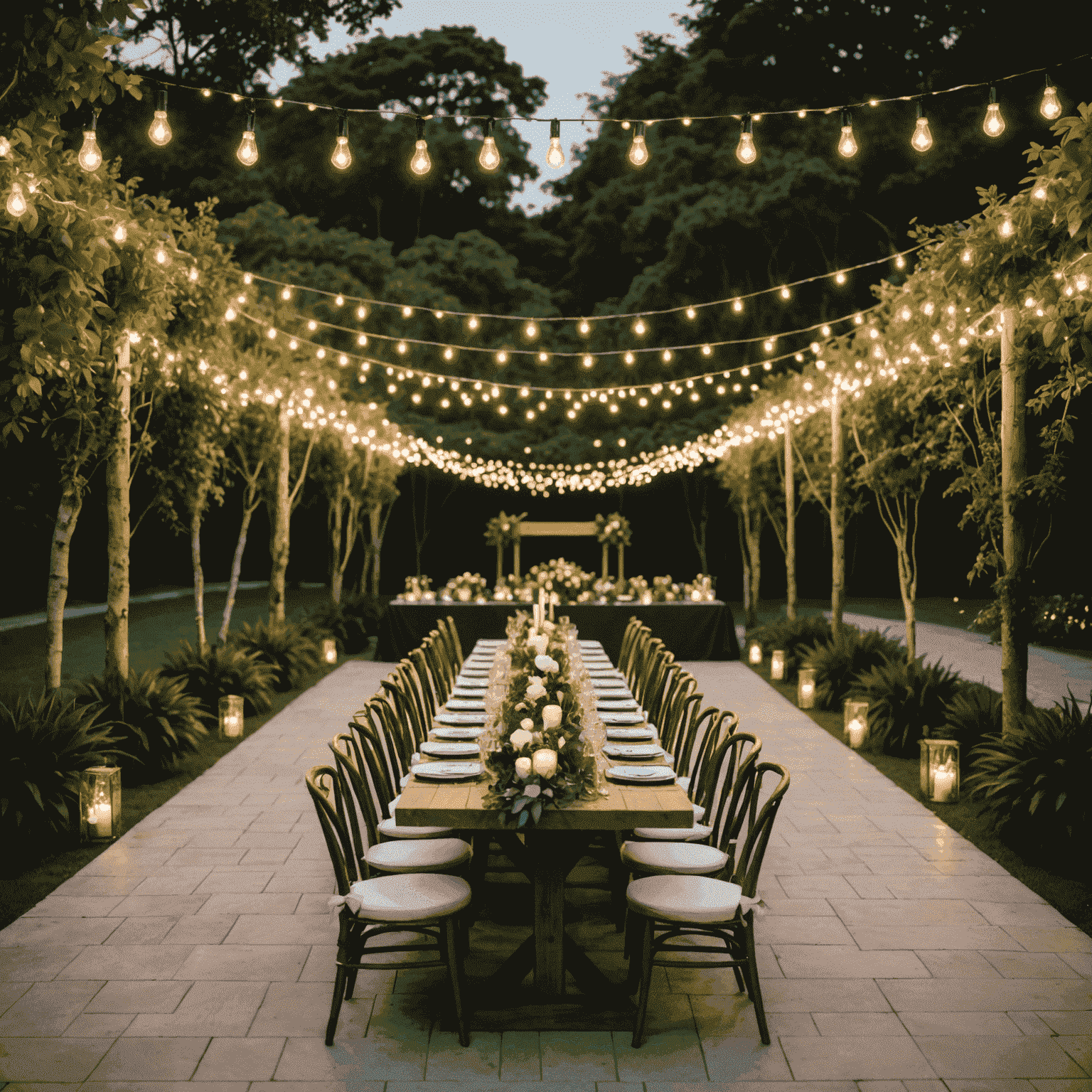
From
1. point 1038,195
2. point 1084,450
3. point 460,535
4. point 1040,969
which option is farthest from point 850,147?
point 460,535

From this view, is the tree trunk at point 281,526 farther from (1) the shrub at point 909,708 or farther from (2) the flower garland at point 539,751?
(2) the flower garland at point 539,751

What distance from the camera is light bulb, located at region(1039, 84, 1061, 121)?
416 cm

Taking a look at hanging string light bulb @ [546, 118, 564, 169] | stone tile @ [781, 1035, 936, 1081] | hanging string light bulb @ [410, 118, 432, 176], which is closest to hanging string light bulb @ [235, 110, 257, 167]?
hanging string light bulb @ [410, 118, 432, 176]

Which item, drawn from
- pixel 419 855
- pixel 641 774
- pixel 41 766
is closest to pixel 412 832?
pixel 419 855

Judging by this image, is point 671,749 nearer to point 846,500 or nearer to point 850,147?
point 850,147

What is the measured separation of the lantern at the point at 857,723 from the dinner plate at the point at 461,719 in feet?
11.3

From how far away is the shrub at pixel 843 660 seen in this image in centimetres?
891

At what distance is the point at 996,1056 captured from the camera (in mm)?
2996

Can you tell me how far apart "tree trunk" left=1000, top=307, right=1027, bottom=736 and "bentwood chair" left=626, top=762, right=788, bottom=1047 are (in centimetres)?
321

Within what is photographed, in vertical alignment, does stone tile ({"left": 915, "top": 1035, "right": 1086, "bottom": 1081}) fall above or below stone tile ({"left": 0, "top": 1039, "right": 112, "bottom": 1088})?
above

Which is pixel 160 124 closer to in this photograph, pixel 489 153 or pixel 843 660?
pixel 489 153

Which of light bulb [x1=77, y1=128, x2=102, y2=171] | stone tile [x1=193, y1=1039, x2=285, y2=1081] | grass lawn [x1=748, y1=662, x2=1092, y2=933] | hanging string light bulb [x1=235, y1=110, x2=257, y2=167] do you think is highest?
hanging string light bulb [x1=235, y1=110, x2=257, y2=167]

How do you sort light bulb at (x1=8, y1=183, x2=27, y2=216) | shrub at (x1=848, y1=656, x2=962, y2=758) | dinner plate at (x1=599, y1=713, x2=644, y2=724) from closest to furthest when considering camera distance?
light bulb at (x1=8, y1=183, x2=27, y2=216), dinner plate at (x1=599, y1=713, x2=644, y2=724), shrub at (x1=848, y1=656, x2=962, y2=758)

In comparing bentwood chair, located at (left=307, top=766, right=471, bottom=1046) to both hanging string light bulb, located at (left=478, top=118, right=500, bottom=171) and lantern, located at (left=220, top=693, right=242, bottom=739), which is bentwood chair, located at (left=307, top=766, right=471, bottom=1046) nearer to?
hanging string light bulb, located at (left=478, top=118, right=500, bottom=171)
